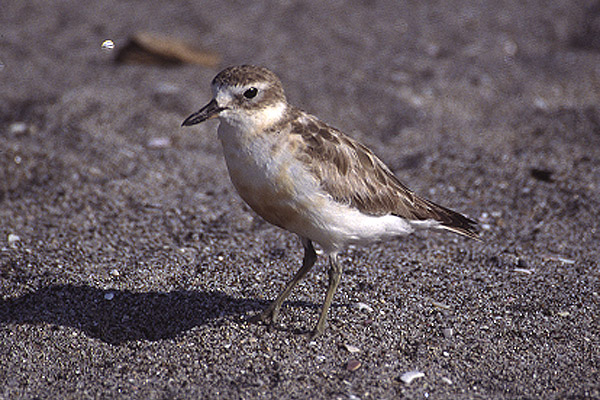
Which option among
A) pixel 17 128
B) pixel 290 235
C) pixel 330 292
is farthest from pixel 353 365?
pixel 17 128

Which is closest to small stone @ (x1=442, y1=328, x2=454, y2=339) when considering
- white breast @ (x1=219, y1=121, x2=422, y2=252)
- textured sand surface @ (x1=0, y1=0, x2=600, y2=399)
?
textured sand surface @ (x1=0, y1=0, x2=600, y2=399)

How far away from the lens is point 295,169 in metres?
3.43

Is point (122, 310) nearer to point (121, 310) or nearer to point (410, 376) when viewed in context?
point (121, 310)

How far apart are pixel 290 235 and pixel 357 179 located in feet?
4.80

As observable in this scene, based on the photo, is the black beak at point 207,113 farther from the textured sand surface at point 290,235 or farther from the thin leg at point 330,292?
the textured sand surface at point 290,235

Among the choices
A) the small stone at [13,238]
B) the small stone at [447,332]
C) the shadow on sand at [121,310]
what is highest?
the small stone at [447,332]

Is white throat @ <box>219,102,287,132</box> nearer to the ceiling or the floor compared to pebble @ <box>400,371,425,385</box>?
nearer to the ceiling

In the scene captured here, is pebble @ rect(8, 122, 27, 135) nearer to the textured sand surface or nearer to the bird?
the textured sand surface

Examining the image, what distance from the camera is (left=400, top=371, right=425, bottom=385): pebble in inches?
133

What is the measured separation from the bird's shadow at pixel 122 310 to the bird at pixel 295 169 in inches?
25.9

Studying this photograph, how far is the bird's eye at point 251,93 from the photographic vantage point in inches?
135

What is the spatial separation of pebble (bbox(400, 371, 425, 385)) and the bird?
1.86ft

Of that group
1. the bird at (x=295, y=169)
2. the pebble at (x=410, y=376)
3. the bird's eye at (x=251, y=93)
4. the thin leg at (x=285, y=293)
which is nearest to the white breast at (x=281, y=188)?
the bird at (x=295, y=169)

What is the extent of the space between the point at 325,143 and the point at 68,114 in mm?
3880
